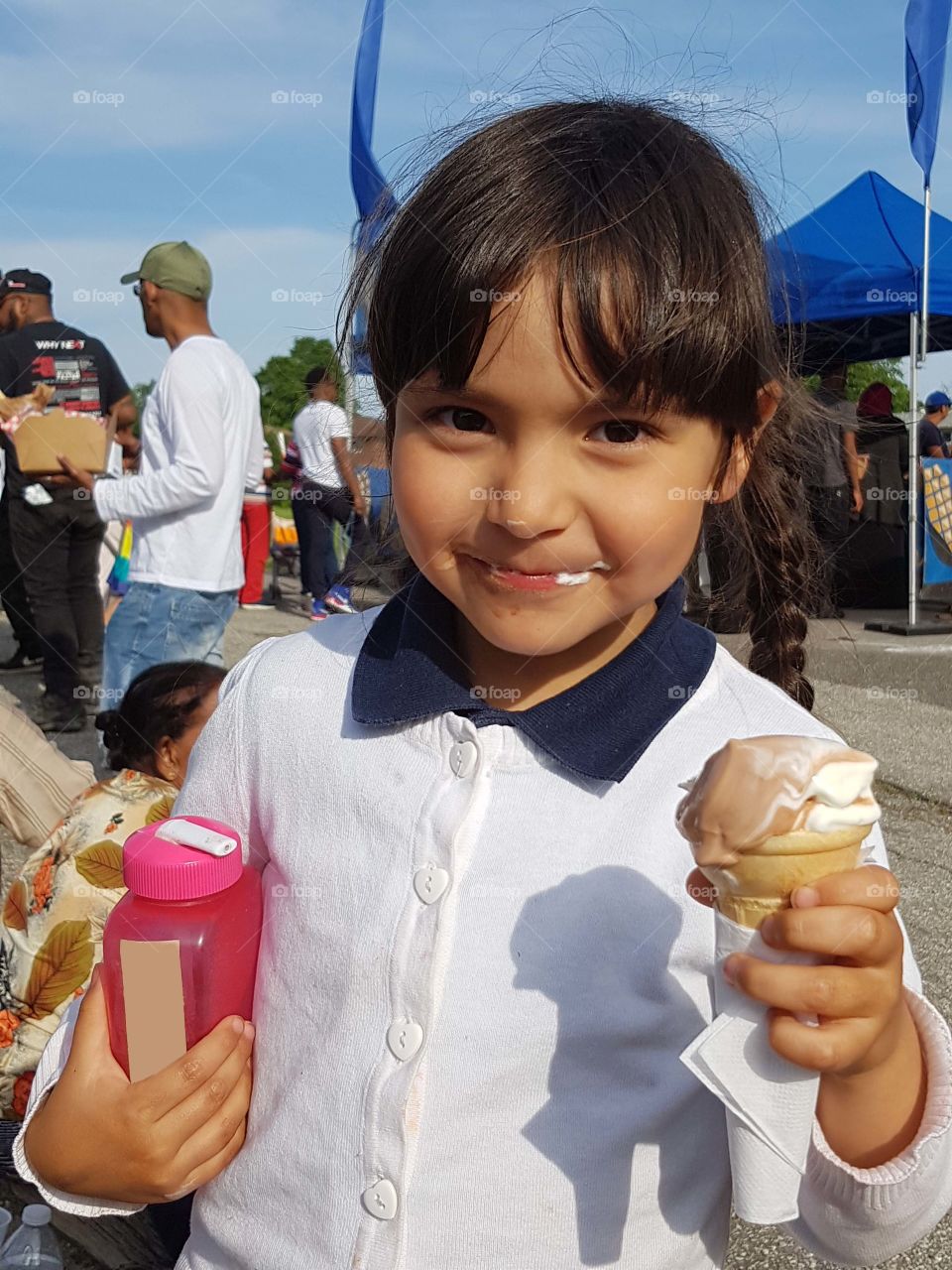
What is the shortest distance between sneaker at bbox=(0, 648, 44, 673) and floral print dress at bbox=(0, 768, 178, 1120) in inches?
198

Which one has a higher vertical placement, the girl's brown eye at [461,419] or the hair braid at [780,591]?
the girl's brown eye at [461,419]

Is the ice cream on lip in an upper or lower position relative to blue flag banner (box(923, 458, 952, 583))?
upper

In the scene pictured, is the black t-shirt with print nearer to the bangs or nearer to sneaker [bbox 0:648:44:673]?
sneaker [bbox 0:648:44:673]

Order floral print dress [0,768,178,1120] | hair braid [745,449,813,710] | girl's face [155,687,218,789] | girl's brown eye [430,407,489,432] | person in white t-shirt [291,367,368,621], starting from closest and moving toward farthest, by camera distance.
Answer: girl's brown eye [430,407,489,432] → hair braid [745,449,813,710] → floral print dress [0,768,178,1120] → girl's face [155,687,218,789] → person in white t-shirt [291,367,368,621]

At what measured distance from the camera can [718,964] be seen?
3.25ft

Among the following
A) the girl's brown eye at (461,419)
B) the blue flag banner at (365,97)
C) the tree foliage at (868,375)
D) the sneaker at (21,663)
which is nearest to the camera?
the girl's brown eye at (461,419)

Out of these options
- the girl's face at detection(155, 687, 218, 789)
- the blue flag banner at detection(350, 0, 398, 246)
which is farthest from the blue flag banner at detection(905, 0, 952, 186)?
the girl's face at detection(155, 687, 218, 789)

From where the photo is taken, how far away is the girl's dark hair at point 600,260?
1134mm

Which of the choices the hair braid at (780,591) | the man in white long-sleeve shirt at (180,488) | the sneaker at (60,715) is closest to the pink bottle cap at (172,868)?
the hair braid at (780,591)

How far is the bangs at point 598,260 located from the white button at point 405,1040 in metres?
0.63

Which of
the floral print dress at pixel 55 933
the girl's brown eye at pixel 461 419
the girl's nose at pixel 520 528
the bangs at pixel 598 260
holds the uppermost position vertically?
the bangs at pixel 598 260

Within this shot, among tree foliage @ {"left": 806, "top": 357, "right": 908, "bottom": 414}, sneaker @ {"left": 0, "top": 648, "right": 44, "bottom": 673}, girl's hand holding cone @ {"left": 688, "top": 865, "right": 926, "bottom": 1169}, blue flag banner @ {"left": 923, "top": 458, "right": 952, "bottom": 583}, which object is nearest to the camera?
girl's hand holding cone @ {"left": 688, "top": 865, "right": 926, "bottom": 1169}

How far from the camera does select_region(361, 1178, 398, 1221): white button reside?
112 cm

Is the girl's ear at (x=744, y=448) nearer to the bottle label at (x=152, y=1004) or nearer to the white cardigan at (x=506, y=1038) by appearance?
the white cardigan at (x=506, y=1038)
